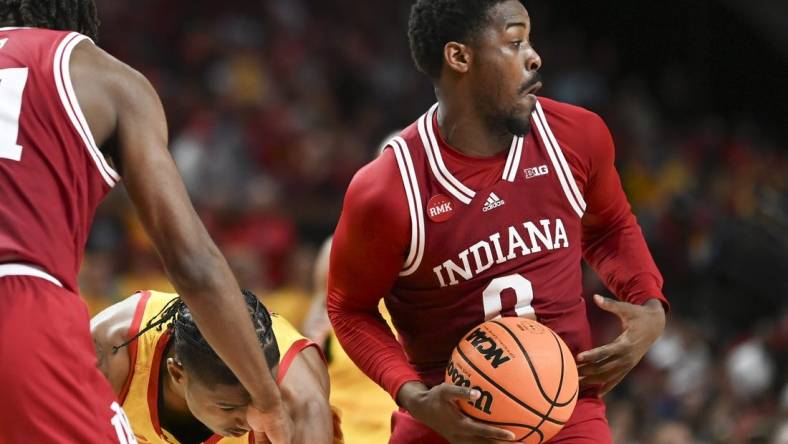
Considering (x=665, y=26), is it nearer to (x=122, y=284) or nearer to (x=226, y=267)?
(x=122, y=284)

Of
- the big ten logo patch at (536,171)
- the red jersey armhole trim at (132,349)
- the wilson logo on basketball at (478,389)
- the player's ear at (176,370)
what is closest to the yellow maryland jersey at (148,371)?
the red jersey armhole trim at (132,349)

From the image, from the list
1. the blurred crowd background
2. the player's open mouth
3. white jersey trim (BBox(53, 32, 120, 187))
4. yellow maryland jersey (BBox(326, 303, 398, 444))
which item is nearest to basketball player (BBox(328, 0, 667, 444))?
the player's open mouth

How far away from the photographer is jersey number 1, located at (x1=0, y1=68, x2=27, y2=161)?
293 cm

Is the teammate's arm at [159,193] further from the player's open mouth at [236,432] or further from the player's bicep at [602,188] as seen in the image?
the player's bicep at [602,188]

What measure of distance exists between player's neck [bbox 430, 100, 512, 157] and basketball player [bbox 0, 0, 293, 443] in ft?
3.90

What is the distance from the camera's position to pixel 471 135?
400 cm

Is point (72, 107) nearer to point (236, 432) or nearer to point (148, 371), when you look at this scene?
point (236, 432)

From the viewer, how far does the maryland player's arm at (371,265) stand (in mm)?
3873

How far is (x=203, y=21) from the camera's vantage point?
12.6m

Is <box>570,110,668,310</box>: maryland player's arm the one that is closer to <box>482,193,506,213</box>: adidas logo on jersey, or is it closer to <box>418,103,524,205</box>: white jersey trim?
<box>418,103,524,205</box>: white jersey trim

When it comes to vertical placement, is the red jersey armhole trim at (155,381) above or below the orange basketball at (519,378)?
below

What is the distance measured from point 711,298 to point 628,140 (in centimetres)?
231

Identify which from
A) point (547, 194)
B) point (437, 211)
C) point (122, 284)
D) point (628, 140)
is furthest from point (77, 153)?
point (628, 140)

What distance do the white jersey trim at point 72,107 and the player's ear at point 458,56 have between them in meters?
1.28
